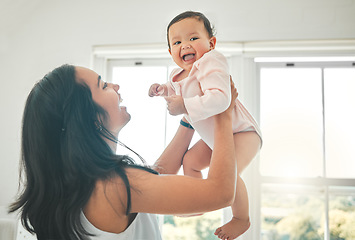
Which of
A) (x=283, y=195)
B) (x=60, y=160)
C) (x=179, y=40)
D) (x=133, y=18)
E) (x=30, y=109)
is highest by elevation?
(x=133, y=18)

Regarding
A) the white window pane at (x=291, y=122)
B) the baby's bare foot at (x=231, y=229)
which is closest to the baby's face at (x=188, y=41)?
the baby's bare foot at (x=231, y=229)

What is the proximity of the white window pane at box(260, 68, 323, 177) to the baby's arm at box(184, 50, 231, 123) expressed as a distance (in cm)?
172

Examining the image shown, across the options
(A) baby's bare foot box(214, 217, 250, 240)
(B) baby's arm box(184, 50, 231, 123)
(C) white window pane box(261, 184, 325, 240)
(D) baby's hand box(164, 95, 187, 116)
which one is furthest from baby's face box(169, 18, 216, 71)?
(C) white window pane box(261, 184, 325, 240)

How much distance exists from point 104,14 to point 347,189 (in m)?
2.34

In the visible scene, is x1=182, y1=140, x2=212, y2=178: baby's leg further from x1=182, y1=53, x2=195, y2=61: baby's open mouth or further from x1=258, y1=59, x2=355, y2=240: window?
x1=258, y1=59, x2=355, y2=240: window

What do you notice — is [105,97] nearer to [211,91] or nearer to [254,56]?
[211,91]

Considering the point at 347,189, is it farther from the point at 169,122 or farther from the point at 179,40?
the point at 179,40

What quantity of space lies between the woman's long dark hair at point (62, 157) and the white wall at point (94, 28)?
189cm

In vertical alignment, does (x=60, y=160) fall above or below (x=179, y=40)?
below

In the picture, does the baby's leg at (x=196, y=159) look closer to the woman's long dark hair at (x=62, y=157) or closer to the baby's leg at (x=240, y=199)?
the baby's leg at (x=240, y=199)

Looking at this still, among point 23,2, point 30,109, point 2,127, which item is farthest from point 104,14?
point 30,109

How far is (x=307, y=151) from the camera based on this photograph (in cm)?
261

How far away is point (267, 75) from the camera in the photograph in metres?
2.76

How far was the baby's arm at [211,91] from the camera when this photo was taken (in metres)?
0.94
